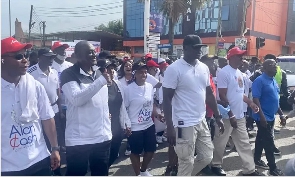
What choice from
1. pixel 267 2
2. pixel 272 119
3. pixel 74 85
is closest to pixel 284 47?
pixel 267 2

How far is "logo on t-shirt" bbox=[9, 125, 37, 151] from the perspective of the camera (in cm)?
274

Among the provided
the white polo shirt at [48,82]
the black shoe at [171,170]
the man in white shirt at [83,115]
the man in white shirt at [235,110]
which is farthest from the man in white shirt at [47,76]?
the man in white shirt at [235,110]

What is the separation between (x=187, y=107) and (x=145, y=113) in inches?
45.1

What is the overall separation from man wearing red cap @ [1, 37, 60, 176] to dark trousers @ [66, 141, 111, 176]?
15.9 inches

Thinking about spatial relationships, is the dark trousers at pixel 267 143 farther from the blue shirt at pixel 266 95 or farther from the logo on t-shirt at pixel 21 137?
the logo on t-shirt at pixel 21 137

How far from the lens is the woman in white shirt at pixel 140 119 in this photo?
4855 millimetres

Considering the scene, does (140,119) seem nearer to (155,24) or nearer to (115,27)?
(155,24)

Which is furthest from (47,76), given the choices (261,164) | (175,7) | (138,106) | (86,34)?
(86,34)

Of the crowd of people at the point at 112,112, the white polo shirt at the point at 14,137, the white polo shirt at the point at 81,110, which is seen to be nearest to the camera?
the white polo shirt at the point at 14,137

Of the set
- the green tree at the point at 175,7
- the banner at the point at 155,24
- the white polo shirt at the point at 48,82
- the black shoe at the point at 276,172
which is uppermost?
the green tree at the point at 175,7

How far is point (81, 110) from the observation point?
338cm

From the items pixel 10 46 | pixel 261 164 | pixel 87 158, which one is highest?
pixel 10 46

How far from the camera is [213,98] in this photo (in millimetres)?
4469

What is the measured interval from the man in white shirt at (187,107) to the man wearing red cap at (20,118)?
150 cm
